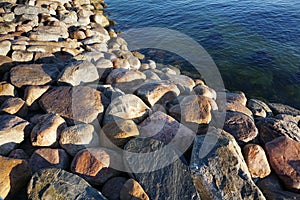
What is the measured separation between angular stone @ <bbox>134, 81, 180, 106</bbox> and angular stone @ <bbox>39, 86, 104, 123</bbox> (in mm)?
973

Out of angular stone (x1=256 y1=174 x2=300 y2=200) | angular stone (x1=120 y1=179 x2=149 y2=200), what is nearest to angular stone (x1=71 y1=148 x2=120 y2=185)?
angular stone (x1=120 y1=179 x2=149 y2=200)

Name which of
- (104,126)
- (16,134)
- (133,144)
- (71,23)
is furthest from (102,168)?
(71,23)

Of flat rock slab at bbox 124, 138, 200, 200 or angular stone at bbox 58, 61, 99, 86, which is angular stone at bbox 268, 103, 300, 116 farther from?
angular stone at bbox 58, 61, 99, 86

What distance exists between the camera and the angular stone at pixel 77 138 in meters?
4.04

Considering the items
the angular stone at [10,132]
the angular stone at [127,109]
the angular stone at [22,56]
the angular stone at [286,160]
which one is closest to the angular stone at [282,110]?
the angular stone at [286,160]

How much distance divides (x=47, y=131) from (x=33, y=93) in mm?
1391

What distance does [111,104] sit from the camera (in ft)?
15.5

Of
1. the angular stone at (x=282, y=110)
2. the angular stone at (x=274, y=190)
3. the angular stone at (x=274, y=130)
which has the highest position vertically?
the angular stone at (x=274, y=130)

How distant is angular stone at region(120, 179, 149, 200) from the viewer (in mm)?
3270

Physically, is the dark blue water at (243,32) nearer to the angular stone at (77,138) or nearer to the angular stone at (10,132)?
the angular stone at (77,138)

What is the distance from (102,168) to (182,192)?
1.23 m

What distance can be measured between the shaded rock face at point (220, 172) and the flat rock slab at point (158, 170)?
190mm

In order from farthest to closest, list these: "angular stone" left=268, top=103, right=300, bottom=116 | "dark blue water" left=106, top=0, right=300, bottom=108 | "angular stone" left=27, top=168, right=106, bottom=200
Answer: "dark blue water" left=106, top=0, right=300, bottom=108, "angular stone" left=268, top=103, right=300, bottom=116, "angular stone" left=27, top=168, right=106, bottom=200

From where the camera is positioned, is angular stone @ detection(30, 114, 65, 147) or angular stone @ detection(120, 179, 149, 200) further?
angular stone @ detection(30, 114, 65, 147)
